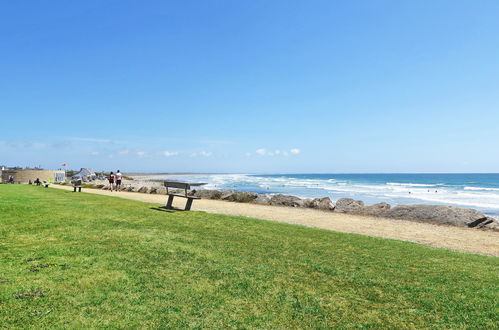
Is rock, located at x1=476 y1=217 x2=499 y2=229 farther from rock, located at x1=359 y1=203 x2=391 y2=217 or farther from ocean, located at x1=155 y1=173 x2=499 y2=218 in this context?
ocean, located at x1=155 y1=173 x2=499 y2=218

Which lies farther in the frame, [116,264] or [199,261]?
[199,261]

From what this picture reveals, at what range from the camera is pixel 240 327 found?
3803 millimetres

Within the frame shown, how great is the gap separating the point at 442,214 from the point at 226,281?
14644 millimetres

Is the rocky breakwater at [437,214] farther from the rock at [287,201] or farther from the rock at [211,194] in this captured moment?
the rock at [211,194]

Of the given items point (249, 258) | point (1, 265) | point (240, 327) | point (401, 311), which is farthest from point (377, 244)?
point (1, 265)

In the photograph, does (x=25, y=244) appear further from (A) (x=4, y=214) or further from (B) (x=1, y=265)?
(A) (x=4, y=214)

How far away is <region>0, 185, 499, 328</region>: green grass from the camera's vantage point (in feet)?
13.3

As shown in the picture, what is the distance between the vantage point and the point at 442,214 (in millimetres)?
16000

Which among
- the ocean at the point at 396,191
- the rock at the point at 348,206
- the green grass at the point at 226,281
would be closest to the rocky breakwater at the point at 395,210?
the rock at the point at 348,206

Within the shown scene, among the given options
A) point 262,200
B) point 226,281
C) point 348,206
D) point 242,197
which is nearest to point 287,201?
point 262,200

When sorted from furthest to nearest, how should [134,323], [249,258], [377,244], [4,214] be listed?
[4,214] → [377,244] → [249,258] → [134,323]

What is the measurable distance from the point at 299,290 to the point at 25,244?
5.82 meters

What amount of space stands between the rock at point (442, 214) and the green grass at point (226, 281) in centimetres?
841

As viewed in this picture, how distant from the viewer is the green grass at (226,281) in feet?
13.3
